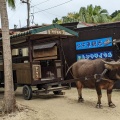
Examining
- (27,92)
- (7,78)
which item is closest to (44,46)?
(27,92)

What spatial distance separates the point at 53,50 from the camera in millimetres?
12945

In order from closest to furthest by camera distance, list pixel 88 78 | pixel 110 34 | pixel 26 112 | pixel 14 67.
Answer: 1. pixel 26 112
2. pixel 88 78
3. pixel 14 67
4. pixel 110 34

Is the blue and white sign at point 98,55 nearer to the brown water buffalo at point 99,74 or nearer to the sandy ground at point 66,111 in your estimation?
the sandy ground at point 66,111

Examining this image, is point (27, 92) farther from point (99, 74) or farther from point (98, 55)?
point (98, 55)

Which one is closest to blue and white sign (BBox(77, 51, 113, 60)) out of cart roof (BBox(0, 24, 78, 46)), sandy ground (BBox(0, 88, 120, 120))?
cart roof (BBox(0, 24, 78, 46))

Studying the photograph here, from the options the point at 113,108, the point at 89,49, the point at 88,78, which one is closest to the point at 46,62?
the point at 89,49

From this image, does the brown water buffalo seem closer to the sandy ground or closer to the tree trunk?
the sandy ground

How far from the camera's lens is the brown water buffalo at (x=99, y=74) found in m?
9.10

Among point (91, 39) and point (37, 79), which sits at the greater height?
point (91, 39)

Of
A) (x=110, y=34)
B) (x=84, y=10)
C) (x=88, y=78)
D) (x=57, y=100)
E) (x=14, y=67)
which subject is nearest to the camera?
(x=88, y=78)

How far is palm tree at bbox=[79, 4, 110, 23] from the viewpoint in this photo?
33.0 metres

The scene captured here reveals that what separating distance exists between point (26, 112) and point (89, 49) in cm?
665

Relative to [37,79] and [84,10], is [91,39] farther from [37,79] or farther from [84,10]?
[84,10]

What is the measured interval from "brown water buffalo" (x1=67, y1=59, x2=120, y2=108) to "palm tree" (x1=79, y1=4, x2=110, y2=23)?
901 inches
